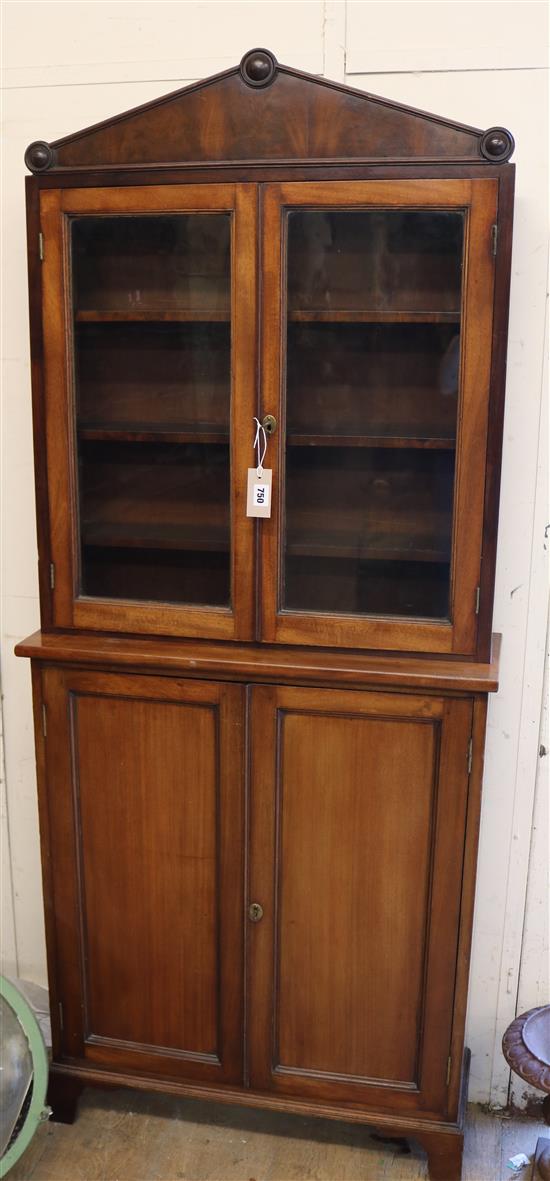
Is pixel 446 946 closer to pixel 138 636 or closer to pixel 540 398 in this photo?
pixel 138 636

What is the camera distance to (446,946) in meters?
1.47

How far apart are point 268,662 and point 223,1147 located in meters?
0.89

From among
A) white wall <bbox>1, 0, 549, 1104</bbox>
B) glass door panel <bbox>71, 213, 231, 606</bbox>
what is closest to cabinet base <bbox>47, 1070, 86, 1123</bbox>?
white wall <bbox>1, 0, 549, 1104</bbox>

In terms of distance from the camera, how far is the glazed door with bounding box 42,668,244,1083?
1493 mm

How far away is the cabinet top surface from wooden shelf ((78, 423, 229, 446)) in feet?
0.99

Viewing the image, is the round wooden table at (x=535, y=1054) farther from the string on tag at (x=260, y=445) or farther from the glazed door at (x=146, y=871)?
the string on tag at (x=260, y=445)

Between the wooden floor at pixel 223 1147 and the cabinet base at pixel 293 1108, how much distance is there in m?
0.05

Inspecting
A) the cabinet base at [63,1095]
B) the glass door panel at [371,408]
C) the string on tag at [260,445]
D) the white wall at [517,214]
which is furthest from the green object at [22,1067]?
the string on tag at [260,445]

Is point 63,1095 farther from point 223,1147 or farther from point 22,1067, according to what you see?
point 223,1147

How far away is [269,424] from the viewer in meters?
1.38

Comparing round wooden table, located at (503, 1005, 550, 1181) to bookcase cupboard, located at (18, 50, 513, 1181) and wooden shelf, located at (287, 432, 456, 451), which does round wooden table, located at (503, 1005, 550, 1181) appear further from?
wooden shelf, located at (287, 432, 456, 451)

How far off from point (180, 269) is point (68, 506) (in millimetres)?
385

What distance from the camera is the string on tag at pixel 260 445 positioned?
1380 mm

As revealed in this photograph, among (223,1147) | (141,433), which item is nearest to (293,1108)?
(223,1147)
